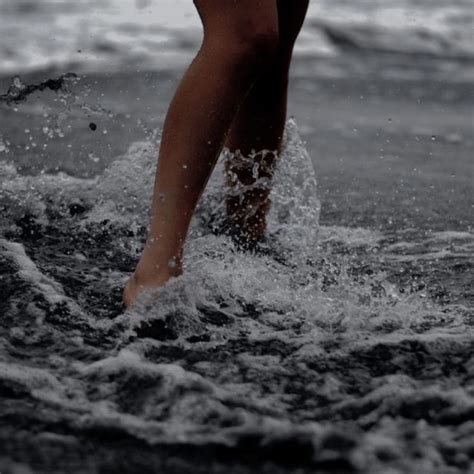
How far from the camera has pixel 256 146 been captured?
2908 millimetres

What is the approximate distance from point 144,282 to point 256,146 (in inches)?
32.3

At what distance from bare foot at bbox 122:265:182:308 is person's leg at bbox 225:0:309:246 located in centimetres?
67

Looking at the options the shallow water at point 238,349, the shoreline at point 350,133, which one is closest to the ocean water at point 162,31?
the shoreline at point 350,133

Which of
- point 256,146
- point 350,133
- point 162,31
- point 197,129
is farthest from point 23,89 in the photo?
point 162,31

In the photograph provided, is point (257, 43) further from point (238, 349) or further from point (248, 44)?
point (238, 349)

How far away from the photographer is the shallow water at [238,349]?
1.66 metres

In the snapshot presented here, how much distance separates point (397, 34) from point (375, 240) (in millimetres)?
5480

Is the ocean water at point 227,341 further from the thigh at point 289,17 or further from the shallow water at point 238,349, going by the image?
the thigh at point 289,17

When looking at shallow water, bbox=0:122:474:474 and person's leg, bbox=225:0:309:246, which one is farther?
person's leg, bbox=225:0:309:246

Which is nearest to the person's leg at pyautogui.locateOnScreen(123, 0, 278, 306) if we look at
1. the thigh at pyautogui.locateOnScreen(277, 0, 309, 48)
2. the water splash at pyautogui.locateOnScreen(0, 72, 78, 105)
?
the thigh at pyautogui.locateOnScreen(277, 0, 309, 48)

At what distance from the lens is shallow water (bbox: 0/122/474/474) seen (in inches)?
65.3

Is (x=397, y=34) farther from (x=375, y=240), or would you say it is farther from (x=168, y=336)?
(x=168, y=336)

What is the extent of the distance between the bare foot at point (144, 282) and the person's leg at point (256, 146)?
67cm

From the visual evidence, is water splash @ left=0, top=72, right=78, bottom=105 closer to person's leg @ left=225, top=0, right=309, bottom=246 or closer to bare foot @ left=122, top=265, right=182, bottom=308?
person's leg @ left=225, top=0, right=309, bottom=246
